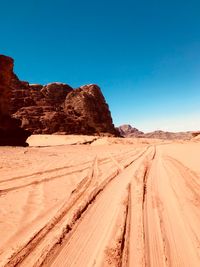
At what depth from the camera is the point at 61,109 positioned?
81.6 m

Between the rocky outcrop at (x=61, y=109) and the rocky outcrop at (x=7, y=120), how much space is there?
36.8m

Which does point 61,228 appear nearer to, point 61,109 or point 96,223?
point 96,223

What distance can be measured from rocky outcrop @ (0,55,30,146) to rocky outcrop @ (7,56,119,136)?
3681cm

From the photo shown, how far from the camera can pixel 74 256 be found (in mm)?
2910

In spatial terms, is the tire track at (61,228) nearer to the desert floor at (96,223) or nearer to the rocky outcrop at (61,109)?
the desert floor at (96,223)

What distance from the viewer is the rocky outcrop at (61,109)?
66.8 m

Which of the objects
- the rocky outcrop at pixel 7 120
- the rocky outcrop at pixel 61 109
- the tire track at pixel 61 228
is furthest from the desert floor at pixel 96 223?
the rocky outcrop at pixel 61 109

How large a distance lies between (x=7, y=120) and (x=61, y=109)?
58622 mm

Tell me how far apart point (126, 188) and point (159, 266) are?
11.6 ft

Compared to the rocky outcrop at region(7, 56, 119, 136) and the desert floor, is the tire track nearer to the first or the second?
the desert floor

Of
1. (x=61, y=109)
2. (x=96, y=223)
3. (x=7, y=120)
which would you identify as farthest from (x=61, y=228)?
(x=61, y=109)

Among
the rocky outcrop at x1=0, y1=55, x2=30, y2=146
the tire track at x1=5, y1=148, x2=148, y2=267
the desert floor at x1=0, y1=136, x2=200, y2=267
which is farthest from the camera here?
the rocky outcrop at x1=0, y1=55, x2=30, y2=146

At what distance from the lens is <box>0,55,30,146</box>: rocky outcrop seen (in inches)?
885

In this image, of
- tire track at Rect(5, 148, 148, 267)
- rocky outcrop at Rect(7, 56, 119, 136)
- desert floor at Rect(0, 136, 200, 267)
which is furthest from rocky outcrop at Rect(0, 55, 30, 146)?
rocky outcrop at Rect(7, 56, 119, 136)
